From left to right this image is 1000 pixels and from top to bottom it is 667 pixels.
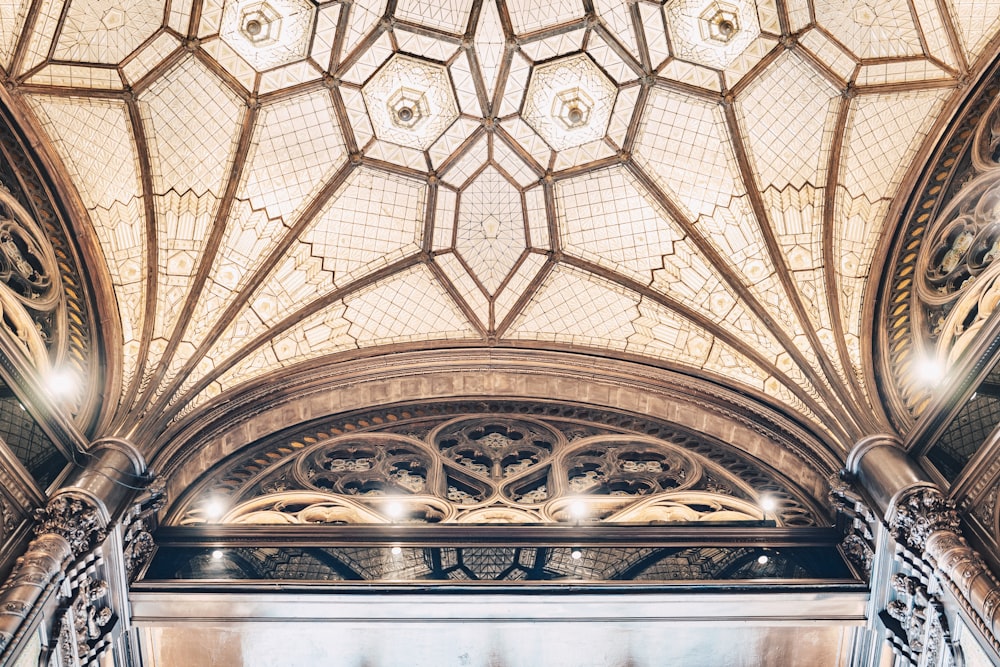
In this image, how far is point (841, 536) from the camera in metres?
9.63

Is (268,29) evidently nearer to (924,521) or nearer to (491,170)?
(491,170)

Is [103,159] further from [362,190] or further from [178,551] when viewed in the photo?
[178,551]

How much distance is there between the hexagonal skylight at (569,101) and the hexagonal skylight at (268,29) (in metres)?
3.12

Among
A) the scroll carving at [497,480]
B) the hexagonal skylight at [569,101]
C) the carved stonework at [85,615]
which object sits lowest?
the carved stonework at [85,615]

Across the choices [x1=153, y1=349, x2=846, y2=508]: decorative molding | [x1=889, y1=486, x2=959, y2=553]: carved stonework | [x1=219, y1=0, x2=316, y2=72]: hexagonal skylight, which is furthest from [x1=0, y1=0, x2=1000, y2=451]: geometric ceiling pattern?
[x1=889, y1=486, x2=959, y2=553]: carved stonework

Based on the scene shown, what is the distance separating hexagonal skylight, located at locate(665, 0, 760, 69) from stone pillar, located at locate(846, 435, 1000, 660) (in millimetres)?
5650

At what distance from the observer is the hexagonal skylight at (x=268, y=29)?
1209 cm

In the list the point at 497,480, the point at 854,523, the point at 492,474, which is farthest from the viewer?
the point at 492,474

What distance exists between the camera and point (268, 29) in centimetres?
1225

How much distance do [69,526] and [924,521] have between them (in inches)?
288

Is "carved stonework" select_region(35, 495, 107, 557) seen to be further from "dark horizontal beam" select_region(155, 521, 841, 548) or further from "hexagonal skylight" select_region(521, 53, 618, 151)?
"hexagonal skylight" select_region(521, 53, 618, 151)

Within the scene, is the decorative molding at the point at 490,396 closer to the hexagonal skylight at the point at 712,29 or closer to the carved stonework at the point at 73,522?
the carved stonework at the point at 73,522

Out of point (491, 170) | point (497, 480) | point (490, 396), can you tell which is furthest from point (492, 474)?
point (491, 170)

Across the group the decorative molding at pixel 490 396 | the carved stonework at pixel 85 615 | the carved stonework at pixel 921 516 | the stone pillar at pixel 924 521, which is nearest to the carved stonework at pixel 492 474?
the decorative molding at pixel 490 396
